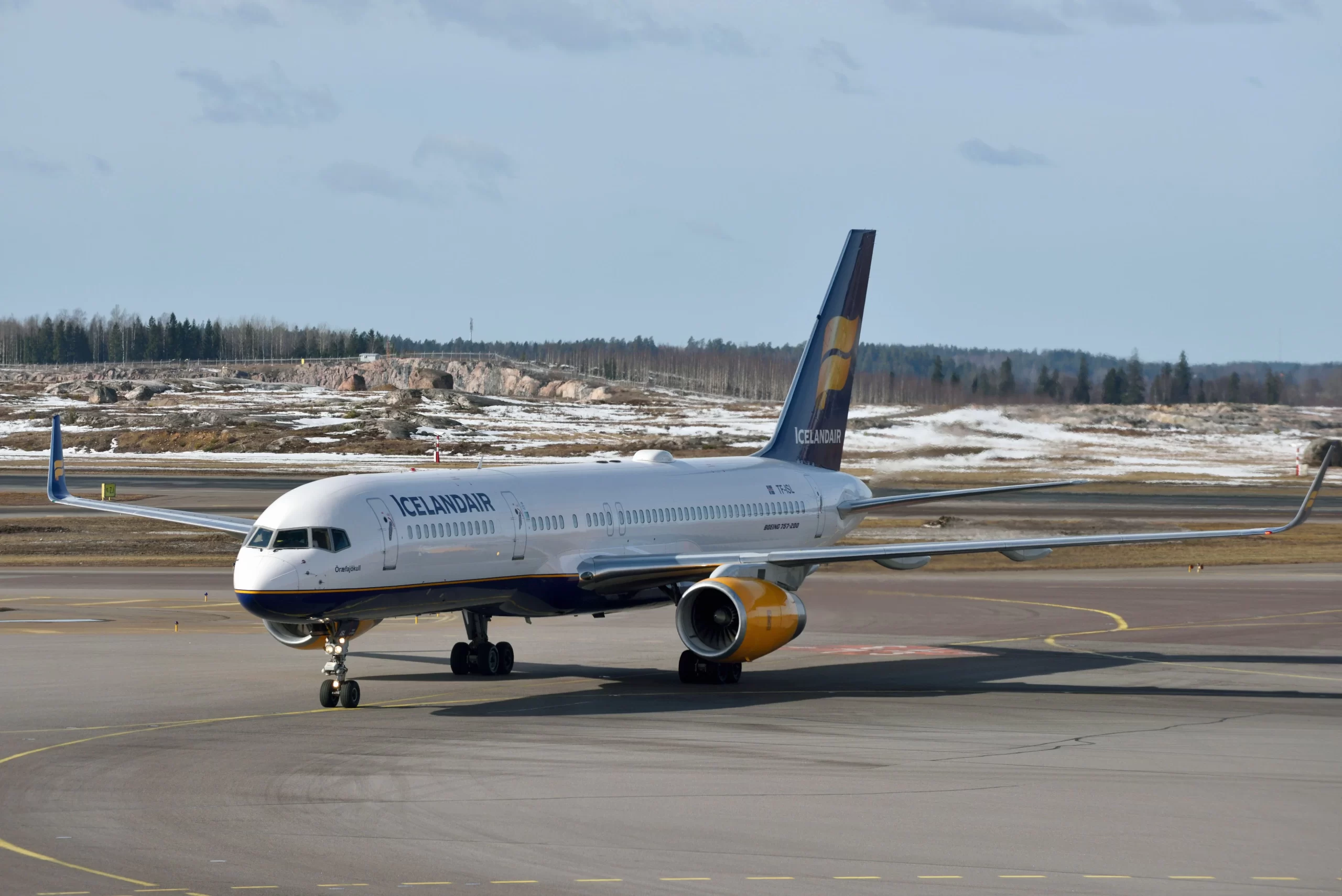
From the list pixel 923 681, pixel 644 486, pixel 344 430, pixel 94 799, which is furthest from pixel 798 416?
pixel 344 430

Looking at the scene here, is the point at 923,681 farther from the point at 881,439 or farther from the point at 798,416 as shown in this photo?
the point at 881,439

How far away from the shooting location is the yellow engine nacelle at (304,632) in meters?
32.2

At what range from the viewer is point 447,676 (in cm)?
3644

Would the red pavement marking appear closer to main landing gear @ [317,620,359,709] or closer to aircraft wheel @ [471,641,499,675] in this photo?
aircraft wheel @ [471,641,499,675]

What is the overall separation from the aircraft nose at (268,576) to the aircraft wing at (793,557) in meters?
7.46

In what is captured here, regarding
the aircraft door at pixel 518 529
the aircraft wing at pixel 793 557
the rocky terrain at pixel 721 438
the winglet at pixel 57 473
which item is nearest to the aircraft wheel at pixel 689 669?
the aircraft wing at pixel 793 557

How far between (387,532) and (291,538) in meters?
1.98

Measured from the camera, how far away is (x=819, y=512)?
4444cm

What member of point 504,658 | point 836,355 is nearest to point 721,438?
point 836,355

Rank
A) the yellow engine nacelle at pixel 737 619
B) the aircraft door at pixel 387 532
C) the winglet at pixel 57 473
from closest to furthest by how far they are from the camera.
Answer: the aircraft door at pixel 387 532, the yellow engine nacelle at pixel 737 619, the winglet at pixel 57 473

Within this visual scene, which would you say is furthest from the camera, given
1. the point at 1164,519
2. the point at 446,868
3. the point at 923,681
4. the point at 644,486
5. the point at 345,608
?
the point at 1164,519

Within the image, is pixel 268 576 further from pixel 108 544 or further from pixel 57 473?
pixel 108 544

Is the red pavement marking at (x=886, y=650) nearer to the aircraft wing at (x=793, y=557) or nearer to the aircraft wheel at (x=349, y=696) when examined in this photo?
the aircraft wing at (x=793, y=557)

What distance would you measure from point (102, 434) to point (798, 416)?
12870 centimetres
